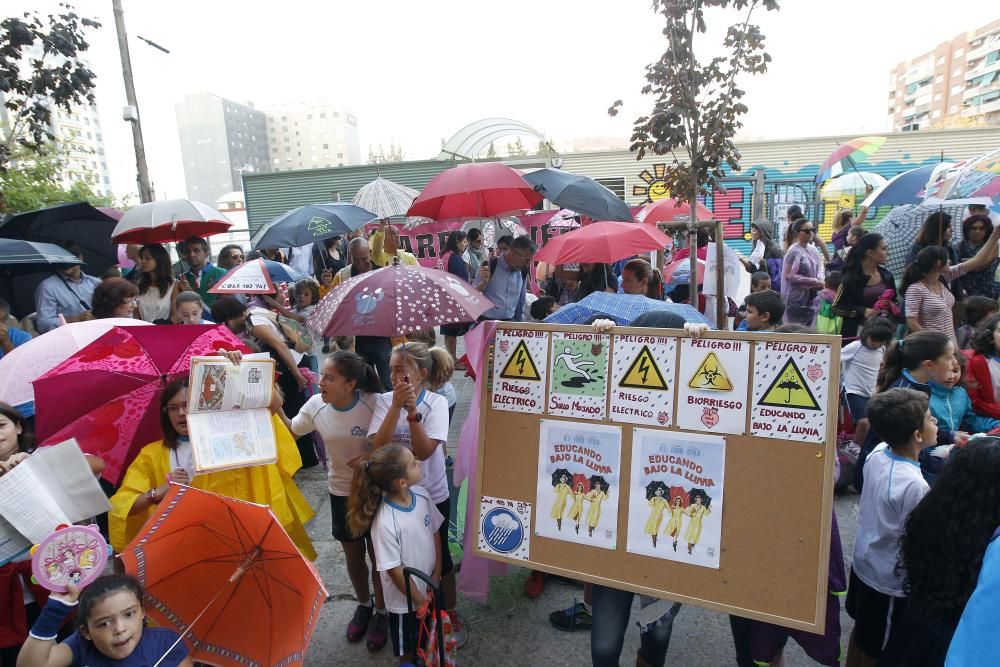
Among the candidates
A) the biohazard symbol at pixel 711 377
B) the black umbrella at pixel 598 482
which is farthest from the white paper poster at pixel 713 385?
A: the black umbrella at pixel 598 482

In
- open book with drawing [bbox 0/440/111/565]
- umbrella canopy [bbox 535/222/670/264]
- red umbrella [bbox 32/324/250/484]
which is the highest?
umbrella canopy [bbox 535/222/670/264]

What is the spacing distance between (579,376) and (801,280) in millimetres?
5951

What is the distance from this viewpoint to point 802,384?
194 centimetres

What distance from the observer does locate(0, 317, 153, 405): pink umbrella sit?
2.61 meters

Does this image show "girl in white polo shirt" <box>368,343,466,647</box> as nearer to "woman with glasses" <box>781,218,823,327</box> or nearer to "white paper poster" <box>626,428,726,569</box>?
"white paper poster" <box>626,428,726,569</box>

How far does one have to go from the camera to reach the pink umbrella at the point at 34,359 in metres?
2.61

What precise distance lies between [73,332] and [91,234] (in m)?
5.83

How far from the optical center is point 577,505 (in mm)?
2279

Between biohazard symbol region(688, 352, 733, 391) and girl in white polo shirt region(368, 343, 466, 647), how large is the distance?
1299 mm

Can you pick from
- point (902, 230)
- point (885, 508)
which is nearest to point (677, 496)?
point (885, 508)

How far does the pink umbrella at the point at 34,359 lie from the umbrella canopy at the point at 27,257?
2362 mm

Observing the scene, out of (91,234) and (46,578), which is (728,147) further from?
(91,234)

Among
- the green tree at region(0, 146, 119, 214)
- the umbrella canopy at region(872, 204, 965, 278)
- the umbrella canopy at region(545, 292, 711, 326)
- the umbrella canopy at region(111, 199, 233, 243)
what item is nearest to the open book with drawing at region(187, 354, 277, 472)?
the umbrella canopy at region(545, 292, 711, 326)

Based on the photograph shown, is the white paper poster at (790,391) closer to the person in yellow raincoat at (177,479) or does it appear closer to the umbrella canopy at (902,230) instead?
the person in yellow raincoat at (177,479)
